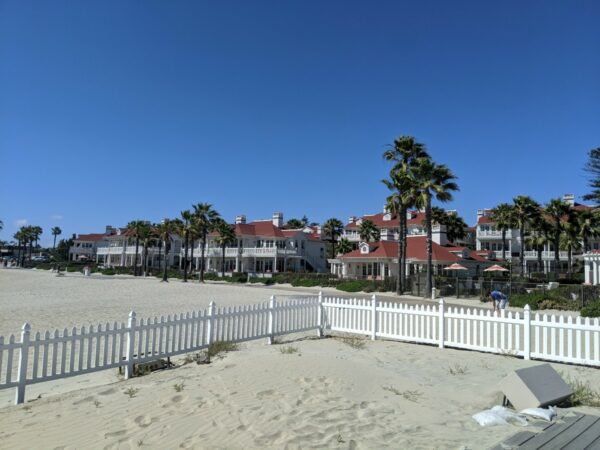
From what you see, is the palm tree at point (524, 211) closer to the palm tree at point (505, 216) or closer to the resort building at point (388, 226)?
Result: the palm tree at point (505, 216)

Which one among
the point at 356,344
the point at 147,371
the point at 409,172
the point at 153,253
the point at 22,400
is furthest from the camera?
the point at 153,253

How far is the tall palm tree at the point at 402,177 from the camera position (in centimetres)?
3756

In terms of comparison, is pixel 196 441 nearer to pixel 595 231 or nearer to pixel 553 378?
A: pixel 553 378

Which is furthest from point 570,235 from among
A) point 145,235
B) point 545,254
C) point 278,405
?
point 145,235

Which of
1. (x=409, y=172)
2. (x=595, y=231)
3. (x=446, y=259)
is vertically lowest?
(x=446, y=259)

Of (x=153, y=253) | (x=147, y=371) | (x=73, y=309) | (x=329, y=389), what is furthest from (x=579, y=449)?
(x=153, y=253)

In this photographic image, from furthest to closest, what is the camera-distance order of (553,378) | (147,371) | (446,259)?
(446,259)
(147,371)
(553,378)

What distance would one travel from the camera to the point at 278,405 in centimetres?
629

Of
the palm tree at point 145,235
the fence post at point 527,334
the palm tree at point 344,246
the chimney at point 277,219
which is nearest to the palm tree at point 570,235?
the palm tree at point 344,246

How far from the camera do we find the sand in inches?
203

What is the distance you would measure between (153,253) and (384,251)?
171 ft

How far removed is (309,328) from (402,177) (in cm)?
2659

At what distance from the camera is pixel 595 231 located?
5106cm

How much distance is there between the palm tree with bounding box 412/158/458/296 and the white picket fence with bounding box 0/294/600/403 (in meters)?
24.1
